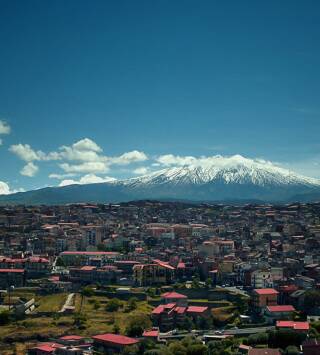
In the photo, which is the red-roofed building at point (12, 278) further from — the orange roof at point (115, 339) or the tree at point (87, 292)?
the orange roof at point (115, 339)

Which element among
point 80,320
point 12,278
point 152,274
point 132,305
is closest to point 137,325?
point 80,320

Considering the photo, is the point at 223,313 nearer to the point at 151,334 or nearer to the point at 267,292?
Answer: the point at 267,292

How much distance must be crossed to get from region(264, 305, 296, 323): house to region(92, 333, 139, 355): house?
9.82m

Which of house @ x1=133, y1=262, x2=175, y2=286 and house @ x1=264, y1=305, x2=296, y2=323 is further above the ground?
house @ x1=133, y1=262, x2=175, y2=286

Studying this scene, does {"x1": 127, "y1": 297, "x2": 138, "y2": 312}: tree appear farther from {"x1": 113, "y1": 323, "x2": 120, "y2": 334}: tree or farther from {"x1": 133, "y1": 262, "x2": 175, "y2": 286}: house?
{"x1": 133, "y1": 262, "x2": 175, "y2": 286}: house

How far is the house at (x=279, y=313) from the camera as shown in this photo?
41.7m

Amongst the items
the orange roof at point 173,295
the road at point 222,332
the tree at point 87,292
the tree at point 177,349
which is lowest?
the road at point 222,332

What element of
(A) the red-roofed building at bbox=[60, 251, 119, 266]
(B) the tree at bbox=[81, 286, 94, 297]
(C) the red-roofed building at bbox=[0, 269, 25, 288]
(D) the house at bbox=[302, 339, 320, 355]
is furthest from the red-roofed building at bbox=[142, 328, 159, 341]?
(A) the red-roofed building at bbox=[60, 251, 119, 266]

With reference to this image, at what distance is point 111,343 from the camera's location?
37.1 m

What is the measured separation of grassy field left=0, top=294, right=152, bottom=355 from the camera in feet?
130

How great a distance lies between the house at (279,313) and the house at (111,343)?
982 centimetres

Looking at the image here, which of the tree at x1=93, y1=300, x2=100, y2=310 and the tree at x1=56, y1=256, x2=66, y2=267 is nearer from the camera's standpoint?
the tree at x1=93, y1=300, x2=100, y2=310

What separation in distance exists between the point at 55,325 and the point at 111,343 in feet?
22.0

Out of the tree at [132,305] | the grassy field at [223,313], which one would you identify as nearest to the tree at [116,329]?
the tree at [132,305]
